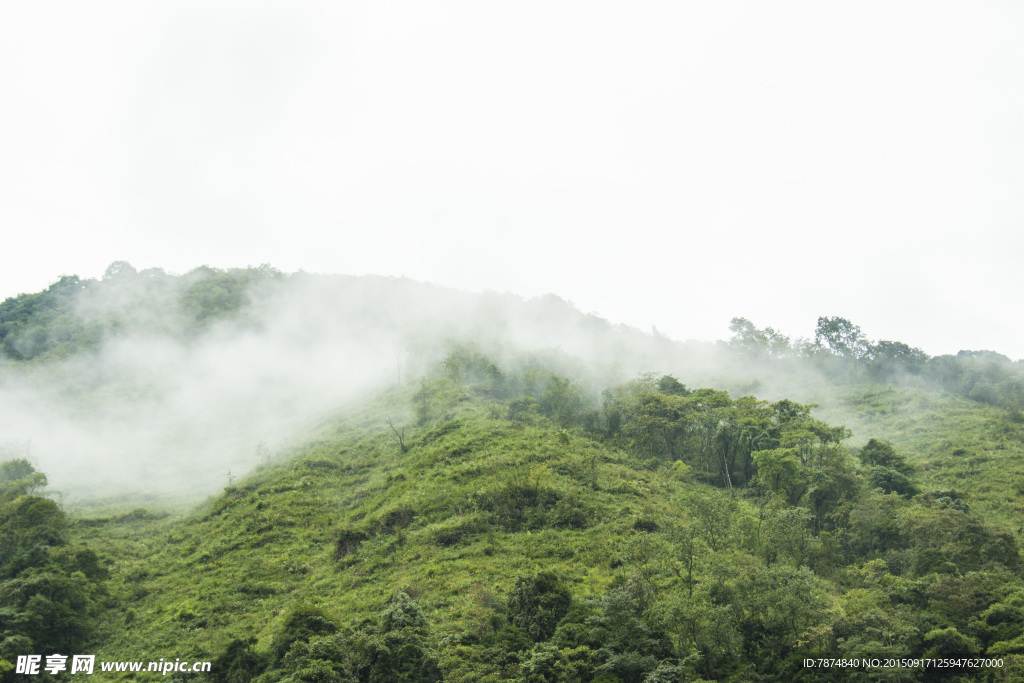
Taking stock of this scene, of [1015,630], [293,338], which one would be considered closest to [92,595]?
[1015,630]

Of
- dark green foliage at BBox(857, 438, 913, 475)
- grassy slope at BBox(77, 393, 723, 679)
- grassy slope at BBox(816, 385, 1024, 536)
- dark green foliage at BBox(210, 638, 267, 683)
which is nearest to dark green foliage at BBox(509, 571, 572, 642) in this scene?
grassy slope at BBox(77, 393, 723, 679)

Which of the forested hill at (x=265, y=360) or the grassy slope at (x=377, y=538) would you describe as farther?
the forested hill at (x=265, y=360)

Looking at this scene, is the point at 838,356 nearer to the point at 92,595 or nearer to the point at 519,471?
the point at 519,471

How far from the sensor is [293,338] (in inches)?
4889

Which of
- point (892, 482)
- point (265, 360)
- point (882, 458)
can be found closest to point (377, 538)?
point (892, 482)

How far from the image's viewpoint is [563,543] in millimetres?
40688

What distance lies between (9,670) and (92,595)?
408 inches

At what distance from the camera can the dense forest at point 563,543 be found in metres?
24.3

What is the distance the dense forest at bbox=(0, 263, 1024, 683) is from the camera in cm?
2427

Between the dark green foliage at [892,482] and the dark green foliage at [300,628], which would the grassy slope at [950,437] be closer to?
the dark green foliage at [892,482]

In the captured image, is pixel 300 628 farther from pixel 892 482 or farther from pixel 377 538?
pixel 892 482

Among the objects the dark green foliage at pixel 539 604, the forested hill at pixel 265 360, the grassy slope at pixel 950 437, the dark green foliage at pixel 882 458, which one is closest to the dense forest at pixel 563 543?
the dark green foliage at pixel 539 604

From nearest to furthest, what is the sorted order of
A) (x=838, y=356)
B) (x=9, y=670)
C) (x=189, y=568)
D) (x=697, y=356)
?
(x=9, y=670), (x=189, y=568), (x=838, y=356), (x=697, y=356)

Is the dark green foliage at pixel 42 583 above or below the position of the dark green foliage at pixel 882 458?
below
